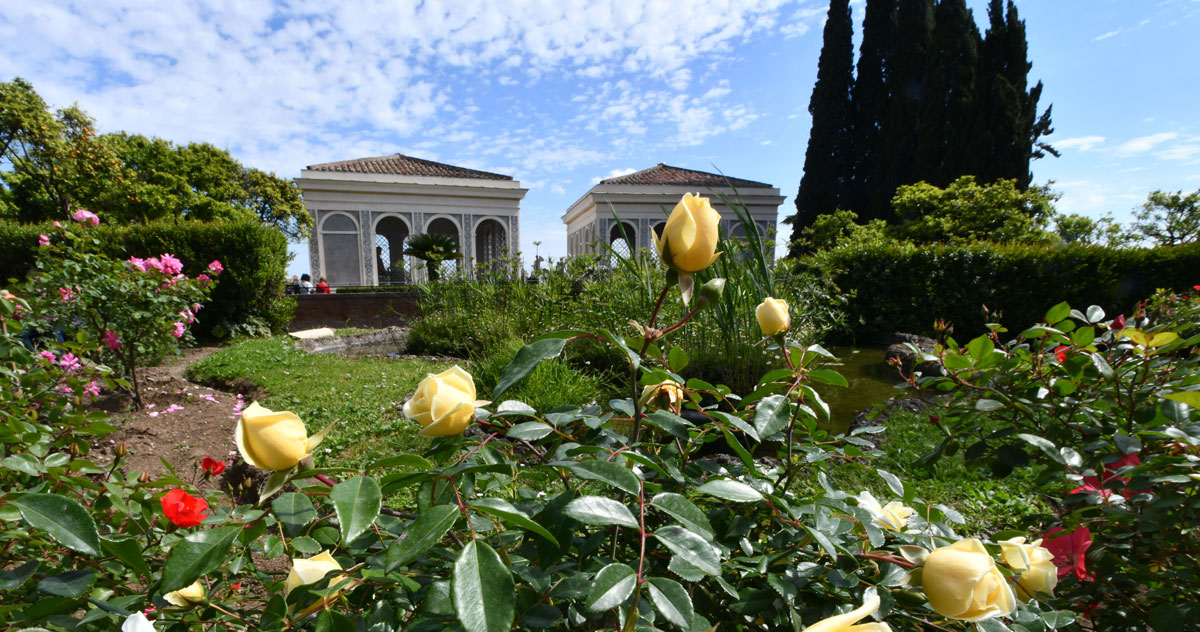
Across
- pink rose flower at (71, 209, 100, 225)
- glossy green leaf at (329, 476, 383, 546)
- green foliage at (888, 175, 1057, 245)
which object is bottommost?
glossy green leaf at (329, 476, 383, 546)

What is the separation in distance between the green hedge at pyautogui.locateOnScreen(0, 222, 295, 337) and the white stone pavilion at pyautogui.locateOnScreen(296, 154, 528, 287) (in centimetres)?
1034

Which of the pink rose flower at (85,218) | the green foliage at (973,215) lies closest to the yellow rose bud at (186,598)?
the pink rose flower at (85,218)

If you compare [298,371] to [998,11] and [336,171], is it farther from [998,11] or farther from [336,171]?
[998,11]

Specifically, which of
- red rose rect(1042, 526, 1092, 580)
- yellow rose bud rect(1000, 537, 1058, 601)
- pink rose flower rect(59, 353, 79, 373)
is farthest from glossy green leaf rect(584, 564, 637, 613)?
pink rose flower rect(59, 353, 79, 373)

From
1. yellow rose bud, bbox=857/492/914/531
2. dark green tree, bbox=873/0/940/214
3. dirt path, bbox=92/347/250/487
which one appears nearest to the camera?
yellow rose bud, bbox=857/492/914/531

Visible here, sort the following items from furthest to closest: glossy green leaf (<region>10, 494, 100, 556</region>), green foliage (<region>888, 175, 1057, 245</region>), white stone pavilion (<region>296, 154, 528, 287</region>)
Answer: white stone pavilion (<region>296, 154, 528, 287</region>) → green foliage (<region>888, 175, 1057, 245</region>) → glossy green leaf (<region>10, 494, 100, 556</region>)

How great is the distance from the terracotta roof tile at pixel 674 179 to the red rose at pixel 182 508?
24.0 metres

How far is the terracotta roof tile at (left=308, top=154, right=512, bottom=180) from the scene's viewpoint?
21.3 meters

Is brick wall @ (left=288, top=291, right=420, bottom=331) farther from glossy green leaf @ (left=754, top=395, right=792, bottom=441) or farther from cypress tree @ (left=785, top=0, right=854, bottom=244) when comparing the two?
cypress tree @ (left=785, top=0, right=854, bottom=244)

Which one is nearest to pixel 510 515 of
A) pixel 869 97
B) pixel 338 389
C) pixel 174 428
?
pixel 174 428

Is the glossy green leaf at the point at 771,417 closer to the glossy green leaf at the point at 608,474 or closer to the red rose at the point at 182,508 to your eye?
the glossy green leaf at the point at 608,474

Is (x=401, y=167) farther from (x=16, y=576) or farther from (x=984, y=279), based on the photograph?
(x=16, y=576)

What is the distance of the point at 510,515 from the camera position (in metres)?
0.42

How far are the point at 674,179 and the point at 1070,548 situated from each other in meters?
25.9
